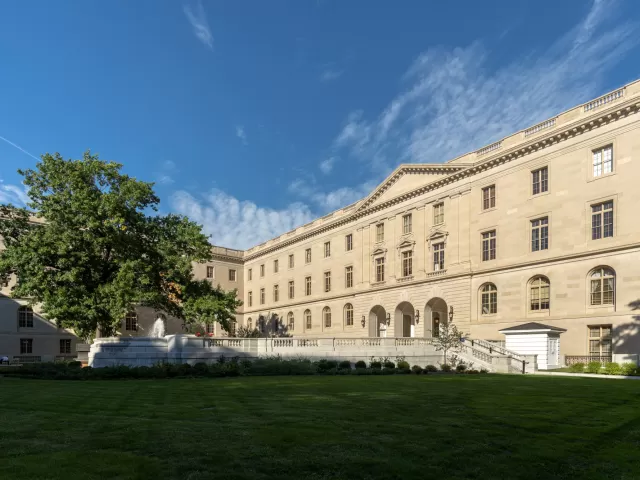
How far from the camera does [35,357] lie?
193ft

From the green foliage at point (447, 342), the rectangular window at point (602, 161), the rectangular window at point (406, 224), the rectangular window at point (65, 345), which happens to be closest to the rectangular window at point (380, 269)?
the rectangular window at point (406, 224)

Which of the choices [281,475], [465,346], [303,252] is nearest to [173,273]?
[465,346]

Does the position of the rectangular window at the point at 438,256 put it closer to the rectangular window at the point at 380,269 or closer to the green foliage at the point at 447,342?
the rectangular window at the point at 380,269

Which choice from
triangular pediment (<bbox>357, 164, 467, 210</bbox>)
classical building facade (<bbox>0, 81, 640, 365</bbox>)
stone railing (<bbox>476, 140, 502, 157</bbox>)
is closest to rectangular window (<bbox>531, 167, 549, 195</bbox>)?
classical building facade (<bbox>0, 81, 640, 365</bbox>)

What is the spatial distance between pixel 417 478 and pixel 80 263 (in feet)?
120

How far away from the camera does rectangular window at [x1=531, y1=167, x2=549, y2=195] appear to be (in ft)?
135

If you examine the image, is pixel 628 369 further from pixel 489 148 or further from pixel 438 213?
pixel 438 213

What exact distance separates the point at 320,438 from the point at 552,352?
30282 millimetres

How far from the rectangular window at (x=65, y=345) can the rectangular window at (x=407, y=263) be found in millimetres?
39738

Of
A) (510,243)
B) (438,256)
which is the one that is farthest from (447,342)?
(438,256)

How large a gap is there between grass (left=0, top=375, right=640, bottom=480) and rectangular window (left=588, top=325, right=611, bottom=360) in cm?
2283

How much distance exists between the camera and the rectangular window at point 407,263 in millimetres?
53344

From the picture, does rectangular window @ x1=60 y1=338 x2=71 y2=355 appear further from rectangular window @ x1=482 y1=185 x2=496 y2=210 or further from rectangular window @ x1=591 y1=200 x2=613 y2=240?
rectangular window @ x1=591 y1=200 x2=613 y2=240

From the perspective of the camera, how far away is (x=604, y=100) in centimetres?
3719
